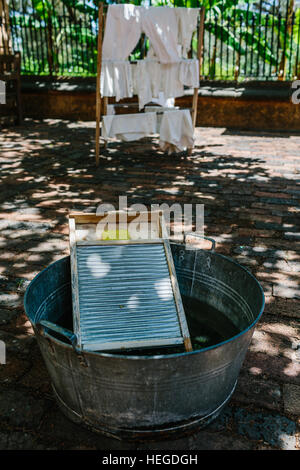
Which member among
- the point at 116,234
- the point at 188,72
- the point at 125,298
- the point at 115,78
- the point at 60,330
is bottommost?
the point at 125,298

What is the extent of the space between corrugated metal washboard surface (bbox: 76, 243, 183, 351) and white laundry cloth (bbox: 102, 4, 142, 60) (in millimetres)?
4507

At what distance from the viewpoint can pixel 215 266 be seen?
2562 millimetres

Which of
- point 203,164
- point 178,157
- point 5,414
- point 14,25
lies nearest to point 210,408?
point 5,414

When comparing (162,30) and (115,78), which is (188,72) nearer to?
(162,30)

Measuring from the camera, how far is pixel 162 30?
6336 millimetres

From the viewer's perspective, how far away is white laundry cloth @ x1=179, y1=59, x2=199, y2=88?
265 inches

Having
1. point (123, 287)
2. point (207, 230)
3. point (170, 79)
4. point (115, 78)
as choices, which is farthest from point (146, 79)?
point (123, 287)

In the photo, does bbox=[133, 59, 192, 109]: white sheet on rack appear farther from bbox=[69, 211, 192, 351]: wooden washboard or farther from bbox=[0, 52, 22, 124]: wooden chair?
bbox=[69, 211, 192, 351]: wooden washboard

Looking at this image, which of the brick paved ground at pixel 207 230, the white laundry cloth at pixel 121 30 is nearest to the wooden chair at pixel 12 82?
the brick paved ground at pixel 207 230

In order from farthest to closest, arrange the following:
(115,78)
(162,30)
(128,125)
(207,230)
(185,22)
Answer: (128,125) → (185,22) → (162,30) → (115,78) → (207,230)

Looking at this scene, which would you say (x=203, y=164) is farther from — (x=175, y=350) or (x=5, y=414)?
(x=5, y=414)

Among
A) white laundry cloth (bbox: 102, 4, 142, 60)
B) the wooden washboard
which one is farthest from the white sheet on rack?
the wooden washboard

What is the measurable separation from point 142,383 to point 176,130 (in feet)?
18.9
